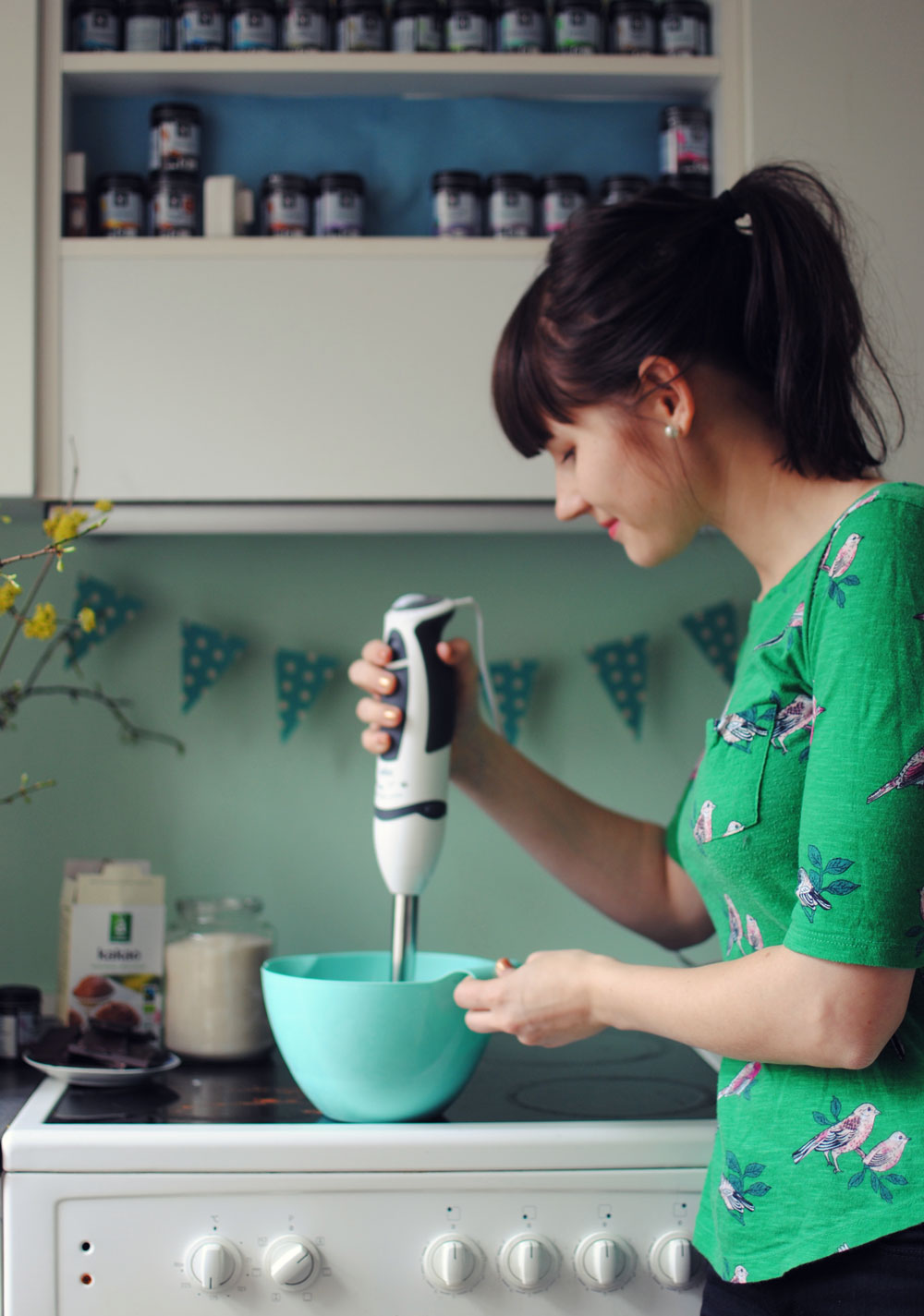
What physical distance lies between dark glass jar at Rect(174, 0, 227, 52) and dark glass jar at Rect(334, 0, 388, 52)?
0.47ft

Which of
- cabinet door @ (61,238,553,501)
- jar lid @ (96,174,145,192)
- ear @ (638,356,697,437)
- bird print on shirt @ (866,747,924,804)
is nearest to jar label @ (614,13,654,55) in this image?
cabinet door @ (61,238,553,501)

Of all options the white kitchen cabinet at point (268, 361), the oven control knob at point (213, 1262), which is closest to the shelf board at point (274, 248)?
the white kitchen cabinet at point (268, 361)

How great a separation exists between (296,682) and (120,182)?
A: 64cm

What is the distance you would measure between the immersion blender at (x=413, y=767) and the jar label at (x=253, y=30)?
27.3 inches

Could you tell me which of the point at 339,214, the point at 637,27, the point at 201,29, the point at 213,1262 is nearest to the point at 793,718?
the point at 213,1262

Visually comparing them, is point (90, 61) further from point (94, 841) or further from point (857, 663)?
point (857, 663)

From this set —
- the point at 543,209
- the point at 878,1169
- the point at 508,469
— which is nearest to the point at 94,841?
the point at 508,469

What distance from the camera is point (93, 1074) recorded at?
1.19 meters

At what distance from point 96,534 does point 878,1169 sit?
45.1 inches

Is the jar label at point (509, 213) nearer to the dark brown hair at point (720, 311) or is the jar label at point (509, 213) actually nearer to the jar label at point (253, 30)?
the jar label at point (253, 30)

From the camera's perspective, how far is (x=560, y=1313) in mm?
1013

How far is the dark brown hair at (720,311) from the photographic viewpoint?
90cm

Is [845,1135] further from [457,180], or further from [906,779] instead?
[457,180]

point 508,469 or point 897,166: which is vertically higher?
point 897,166
